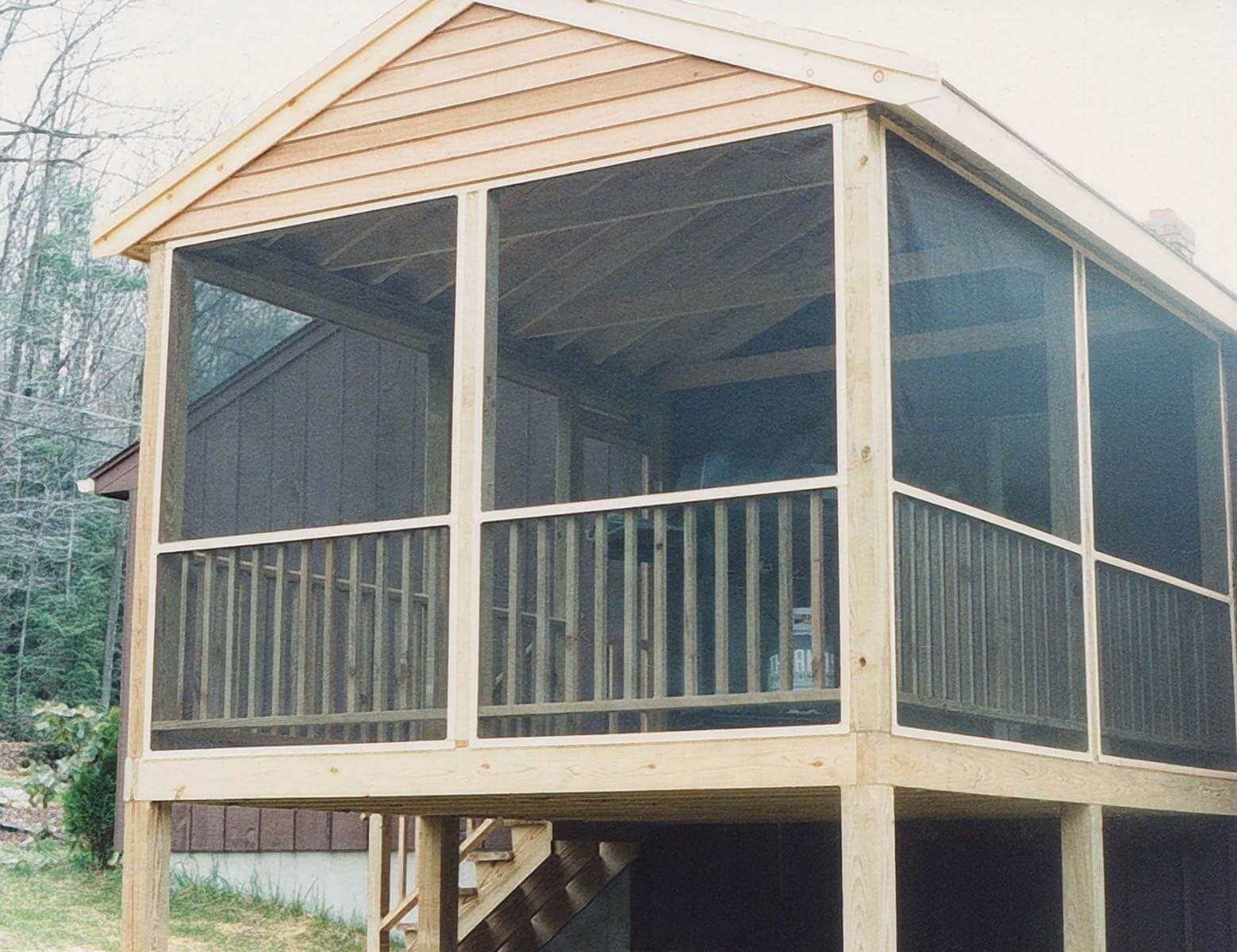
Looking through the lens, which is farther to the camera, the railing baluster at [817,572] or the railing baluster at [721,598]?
the railing baluster at [721,598]

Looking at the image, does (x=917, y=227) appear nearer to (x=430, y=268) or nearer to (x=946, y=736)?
(x=946, y=736)

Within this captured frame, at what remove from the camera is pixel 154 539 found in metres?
8.16

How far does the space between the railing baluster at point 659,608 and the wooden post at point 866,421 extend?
0.78m

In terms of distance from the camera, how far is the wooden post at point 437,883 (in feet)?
31.5

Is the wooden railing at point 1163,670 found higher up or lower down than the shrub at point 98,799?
higher up

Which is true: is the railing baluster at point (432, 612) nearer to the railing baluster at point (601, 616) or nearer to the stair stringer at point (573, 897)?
the railing baluster at point (601, 616)

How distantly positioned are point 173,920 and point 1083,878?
25.3 ft

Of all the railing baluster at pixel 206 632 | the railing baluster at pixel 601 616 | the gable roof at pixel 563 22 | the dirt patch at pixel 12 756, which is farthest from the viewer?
the dirt patch at pixel 12 756

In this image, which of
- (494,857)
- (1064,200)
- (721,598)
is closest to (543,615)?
(721,598)

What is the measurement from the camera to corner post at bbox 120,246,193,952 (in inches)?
314

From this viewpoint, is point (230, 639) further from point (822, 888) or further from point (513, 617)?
point (822, 888)

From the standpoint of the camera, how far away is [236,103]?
35656 millimetres

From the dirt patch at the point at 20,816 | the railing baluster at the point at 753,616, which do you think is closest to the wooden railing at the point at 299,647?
the railing baluster at the point at 753,616

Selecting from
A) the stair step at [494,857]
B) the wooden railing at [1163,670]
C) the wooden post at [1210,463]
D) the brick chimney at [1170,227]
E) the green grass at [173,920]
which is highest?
the brick chimney at [1170,227]
